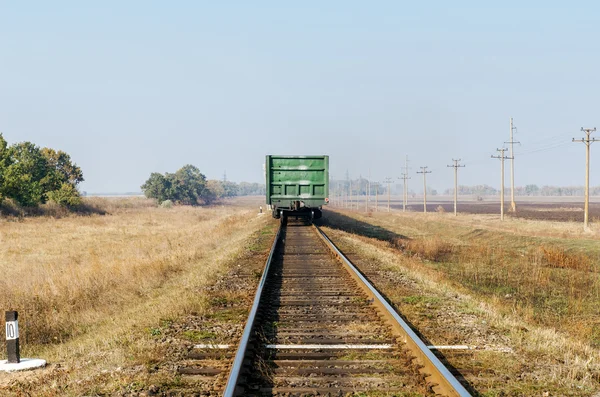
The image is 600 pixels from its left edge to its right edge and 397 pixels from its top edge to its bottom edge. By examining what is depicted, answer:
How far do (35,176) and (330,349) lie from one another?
62363 mm

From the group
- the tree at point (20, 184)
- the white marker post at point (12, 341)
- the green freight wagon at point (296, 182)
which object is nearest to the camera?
the white marker post at point (12, 341)

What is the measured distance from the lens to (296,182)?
1128 inches

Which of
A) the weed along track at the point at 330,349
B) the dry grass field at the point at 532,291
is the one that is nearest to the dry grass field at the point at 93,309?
the weed along track at the point at 330,349

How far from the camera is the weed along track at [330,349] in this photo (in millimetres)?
5477

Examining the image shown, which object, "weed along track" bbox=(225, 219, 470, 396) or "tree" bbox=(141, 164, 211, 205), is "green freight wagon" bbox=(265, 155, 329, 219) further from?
"tree" bbox=(141, 164, 211, 205)

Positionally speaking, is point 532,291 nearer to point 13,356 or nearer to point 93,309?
point 93,309

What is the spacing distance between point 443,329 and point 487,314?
4.97 feet

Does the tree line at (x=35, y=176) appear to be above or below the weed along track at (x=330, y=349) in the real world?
above

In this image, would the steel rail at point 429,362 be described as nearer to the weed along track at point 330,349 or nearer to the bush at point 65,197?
the weed along track at point 330,349

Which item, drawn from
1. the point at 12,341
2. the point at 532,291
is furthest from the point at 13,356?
the point at 532,291

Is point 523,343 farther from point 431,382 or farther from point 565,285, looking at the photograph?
point 565,285

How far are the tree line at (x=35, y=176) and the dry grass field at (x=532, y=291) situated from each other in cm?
3239

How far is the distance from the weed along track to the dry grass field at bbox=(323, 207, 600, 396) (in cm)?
81

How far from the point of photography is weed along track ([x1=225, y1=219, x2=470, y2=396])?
548 cm
